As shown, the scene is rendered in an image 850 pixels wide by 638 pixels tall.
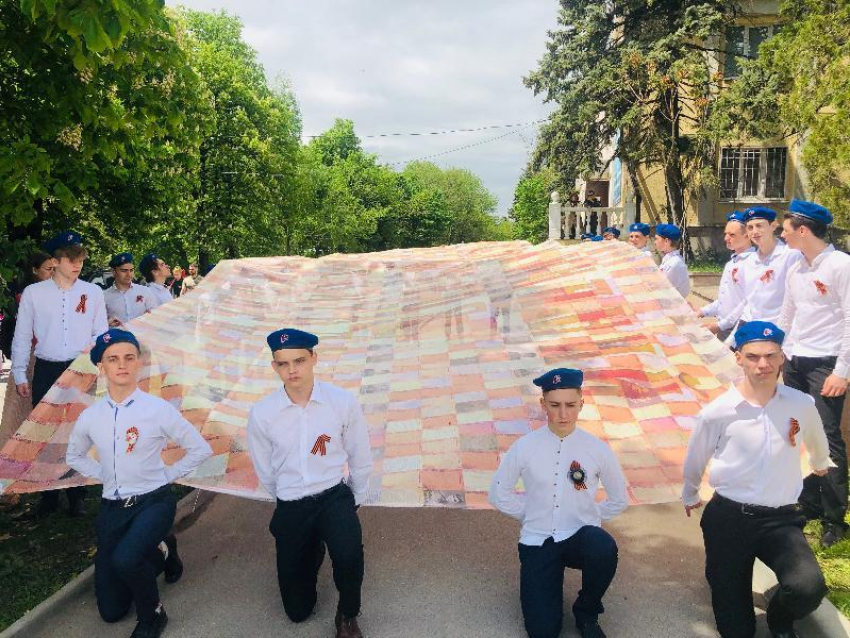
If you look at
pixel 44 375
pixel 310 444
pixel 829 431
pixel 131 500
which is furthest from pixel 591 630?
pixel 44 375

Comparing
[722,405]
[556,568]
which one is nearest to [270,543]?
[556,568]

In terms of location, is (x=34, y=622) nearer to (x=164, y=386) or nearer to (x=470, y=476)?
(x=164, y=386)

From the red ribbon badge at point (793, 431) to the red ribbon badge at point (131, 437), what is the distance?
3662mm

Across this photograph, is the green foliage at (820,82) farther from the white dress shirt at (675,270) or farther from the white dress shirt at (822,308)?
the white dress shirt at (822,308)

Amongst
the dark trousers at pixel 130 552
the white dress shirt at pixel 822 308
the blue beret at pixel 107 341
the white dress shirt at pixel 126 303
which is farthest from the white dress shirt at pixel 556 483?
the white dress shirt at pixel 126 303

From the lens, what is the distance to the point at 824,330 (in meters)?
4.68

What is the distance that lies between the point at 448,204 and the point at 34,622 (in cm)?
8698

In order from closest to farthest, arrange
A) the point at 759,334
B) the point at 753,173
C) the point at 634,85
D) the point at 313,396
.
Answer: the point at 759,334 → the point at 313,396 → the point at 634,85 → the point at 753,173

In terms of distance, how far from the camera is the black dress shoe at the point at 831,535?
15.1 feet

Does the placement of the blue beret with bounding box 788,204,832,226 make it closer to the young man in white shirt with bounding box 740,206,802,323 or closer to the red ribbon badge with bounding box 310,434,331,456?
the young man in white shirt with bounding box 740,206,802,323

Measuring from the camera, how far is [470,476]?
4289mm

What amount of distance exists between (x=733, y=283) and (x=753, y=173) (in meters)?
20.4

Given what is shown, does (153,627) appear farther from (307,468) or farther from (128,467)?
(307,468)

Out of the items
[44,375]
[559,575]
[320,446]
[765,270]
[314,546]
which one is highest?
[765,270]
